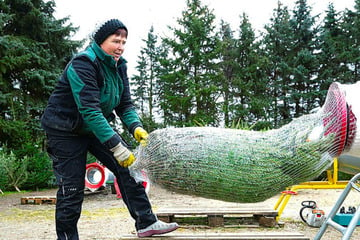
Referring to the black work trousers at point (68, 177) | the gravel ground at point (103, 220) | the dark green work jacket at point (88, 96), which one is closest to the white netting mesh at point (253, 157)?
the dark green work jacket at point (88, 96)

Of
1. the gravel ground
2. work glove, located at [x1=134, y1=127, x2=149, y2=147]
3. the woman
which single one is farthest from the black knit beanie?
the gravel ground

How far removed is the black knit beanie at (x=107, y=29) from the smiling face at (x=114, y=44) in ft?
0.07

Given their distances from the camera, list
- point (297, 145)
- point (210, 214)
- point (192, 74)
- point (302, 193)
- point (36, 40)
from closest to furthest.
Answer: point (297, 145), point (210, 214), point (302, 193), point (36, 40), point (192, 74)

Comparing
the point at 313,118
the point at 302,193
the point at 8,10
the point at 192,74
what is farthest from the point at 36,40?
the point at 313,118

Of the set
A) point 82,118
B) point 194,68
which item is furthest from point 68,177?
point 194,68

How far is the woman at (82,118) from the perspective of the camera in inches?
87.2

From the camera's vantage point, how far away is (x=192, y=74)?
1644cm

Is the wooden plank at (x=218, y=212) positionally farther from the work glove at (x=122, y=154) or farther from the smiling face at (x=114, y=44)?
the smiling face at (x=114, y=44)

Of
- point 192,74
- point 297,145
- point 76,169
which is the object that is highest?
point 192,74

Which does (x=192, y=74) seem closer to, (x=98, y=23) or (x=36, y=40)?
(x=36, y=40)

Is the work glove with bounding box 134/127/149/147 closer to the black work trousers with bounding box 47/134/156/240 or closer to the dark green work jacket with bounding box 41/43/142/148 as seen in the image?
the dark green work jacket with bounding box 41/43/142/148

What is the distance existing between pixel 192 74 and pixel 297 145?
14.9 meters

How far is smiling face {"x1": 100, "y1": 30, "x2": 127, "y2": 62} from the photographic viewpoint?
90.9 inches

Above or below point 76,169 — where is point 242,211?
below
